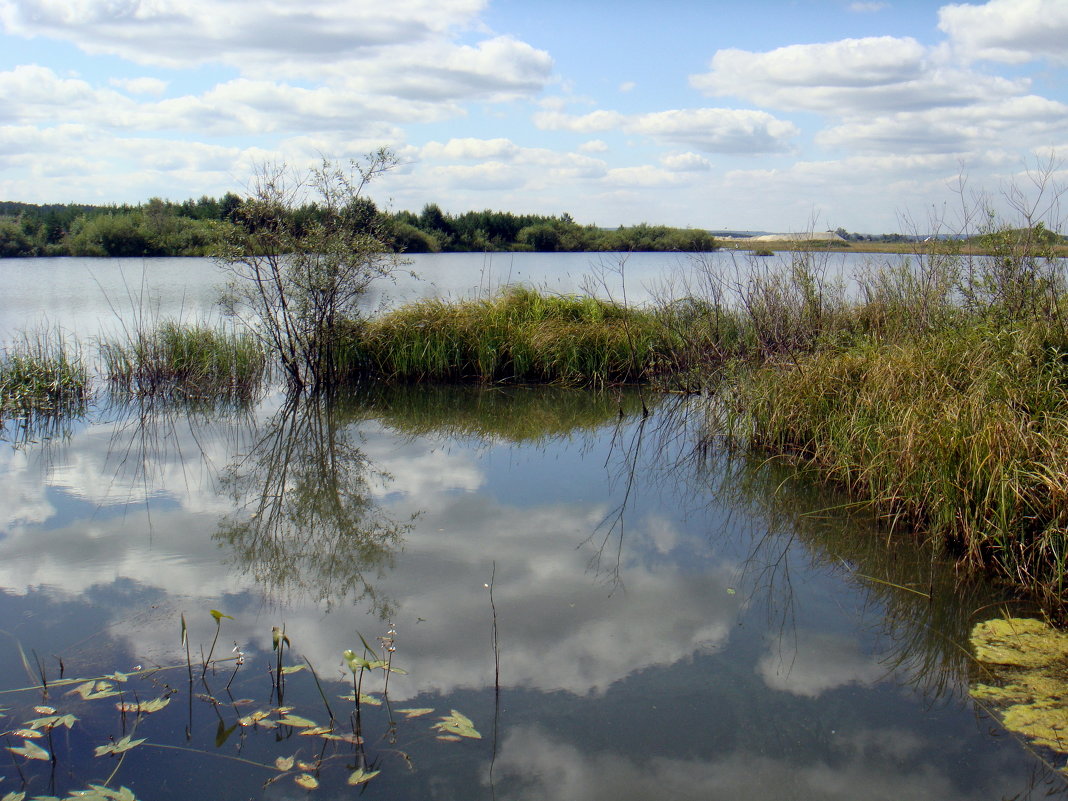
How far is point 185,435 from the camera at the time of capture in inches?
329

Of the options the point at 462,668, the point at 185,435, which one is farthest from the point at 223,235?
the point at 462,668

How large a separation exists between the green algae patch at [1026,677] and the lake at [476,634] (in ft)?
0.33

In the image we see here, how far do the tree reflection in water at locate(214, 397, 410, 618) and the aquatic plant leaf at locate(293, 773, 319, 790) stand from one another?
1361 mm

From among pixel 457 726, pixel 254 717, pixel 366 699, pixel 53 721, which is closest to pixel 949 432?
pixel 457 726

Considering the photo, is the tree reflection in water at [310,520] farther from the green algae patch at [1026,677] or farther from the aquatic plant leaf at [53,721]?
the green algae patch at [1026,677]

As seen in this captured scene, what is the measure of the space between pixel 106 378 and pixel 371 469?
5.47m

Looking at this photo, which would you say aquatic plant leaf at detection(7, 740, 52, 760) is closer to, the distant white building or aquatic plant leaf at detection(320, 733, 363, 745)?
aquatic plant leaf at detection(320, 733, 363, 745)

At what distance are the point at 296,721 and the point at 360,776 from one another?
0.47 metres

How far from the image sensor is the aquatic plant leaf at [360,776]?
2.96 metres

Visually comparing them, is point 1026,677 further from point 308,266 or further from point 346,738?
point 308,266

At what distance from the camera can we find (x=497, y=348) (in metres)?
11.2

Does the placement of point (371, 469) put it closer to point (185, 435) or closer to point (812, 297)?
point (185, 435)

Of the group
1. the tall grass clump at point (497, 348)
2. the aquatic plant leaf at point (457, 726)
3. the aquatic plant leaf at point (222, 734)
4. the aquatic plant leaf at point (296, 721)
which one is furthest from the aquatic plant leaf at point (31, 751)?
the tall grass clump at point (497, 348)

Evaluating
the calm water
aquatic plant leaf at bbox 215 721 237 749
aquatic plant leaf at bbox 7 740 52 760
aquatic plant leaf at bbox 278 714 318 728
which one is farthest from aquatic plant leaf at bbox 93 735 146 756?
the calm water
